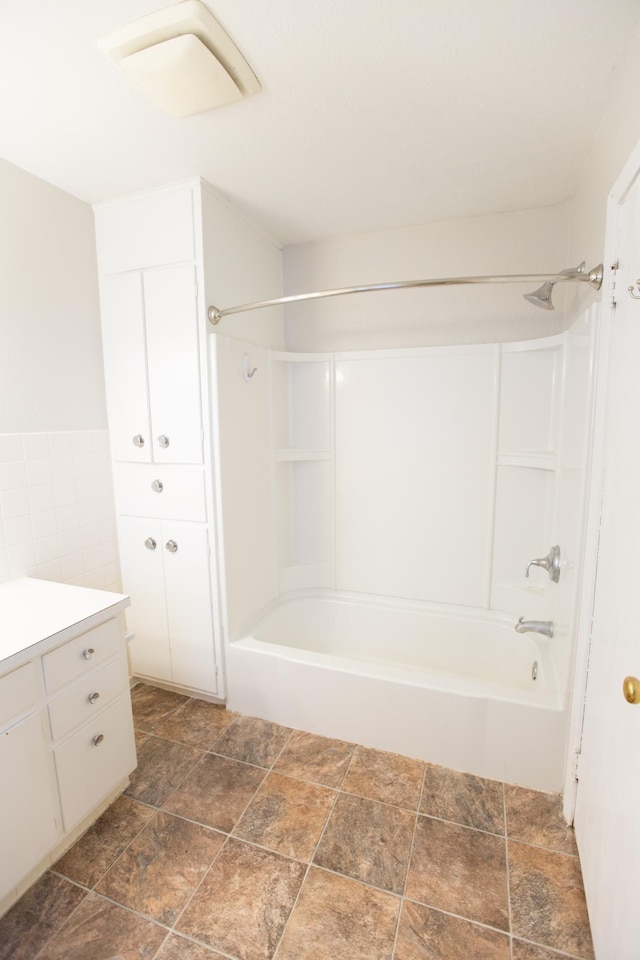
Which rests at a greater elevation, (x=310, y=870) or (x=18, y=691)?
(x=18, y=691)

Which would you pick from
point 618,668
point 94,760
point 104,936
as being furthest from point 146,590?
point 618,668

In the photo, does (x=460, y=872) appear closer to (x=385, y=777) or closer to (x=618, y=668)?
(x=385, y=777)

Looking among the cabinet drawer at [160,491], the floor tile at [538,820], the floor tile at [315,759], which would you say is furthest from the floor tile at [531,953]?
the cabinet drawer at [160,491]

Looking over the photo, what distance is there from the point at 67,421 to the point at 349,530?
5.02 feet

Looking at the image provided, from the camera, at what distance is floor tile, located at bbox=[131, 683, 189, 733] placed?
1958 millimetres

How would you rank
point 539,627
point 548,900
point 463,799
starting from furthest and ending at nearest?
point 539,627 < point 463,799 < point 548,900

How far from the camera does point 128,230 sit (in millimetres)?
1854

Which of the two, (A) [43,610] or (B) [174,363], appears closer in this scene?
(A) [43,610]

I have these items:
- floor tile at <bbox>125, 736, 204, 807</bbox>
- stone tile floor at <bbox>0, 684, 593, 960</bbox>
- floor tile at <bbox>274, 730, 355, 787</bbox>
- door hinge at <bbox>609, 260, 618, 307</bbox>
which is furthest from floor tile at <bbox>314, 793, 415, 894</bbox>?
door hinge at <bbox>609, 260, 618, 307</bbox>

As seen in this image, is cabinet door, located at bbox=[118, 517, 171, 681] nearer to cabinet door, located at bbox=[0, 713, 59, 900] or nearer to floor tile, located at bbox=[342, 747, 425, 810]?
cabinet door, located at bbox=[0, 713, 59, 900]

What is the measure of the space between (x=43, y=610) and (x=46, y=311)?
1.20 meters

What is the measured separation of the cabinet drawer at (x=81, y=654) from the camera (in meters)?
1.27

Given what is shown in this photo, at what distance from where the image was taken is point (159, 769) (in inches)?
66.5

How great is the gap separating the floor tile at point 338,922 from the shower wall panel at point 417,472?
1332 millimetres
